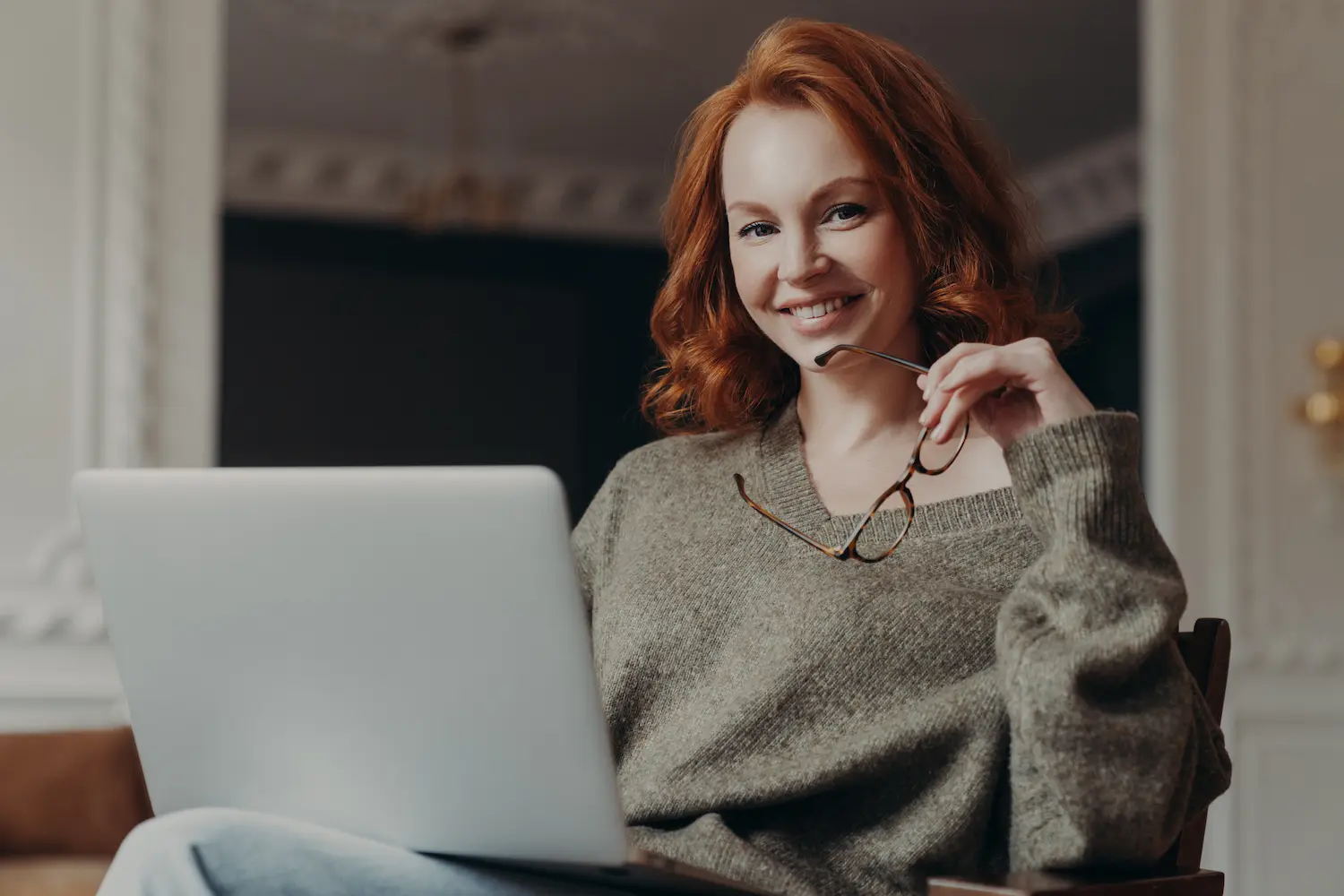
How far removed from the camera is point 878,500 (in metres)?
1.42

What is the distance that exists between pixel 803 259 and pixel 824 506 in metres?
0.25

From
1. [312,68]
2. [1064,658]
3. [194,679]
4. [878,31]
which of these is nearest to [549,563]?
[194,679]

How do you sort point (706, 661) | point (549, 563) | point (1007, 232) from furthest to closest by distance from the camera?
point (1007, 232) → point (706, 661) → point (549, 563)

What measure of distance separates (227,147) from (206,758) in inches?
215

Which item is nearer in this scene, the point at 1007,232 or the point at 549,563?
the point at 549,563

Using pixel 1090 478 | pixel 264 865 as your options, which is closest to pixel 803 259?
pixel 1090 478

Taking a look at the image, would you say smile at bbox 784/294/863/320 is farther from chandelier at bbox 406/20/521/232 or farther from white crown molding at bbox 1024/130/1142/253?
white crown molding at bbox 1024/130/1142/253

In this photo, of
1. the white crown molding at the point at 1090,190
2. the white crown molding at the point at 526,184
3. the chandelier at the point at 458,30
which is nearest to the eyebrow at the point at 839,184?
the chandelier at the point at 458,30

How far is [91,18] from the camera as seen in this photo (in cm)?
282

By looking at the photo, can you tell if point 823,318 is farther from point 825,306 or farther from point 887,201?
point 887,201

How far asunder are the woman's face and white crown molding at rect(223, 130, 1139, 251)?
474 cm

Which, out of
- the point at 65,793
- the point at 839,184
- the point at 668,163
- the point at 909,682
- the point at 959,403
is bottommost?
the point at 65,793

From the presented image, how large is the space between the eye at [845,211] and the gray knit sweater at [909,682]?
0.25 m

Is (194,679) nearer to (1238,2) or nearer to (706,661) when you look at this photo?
(706,661)
